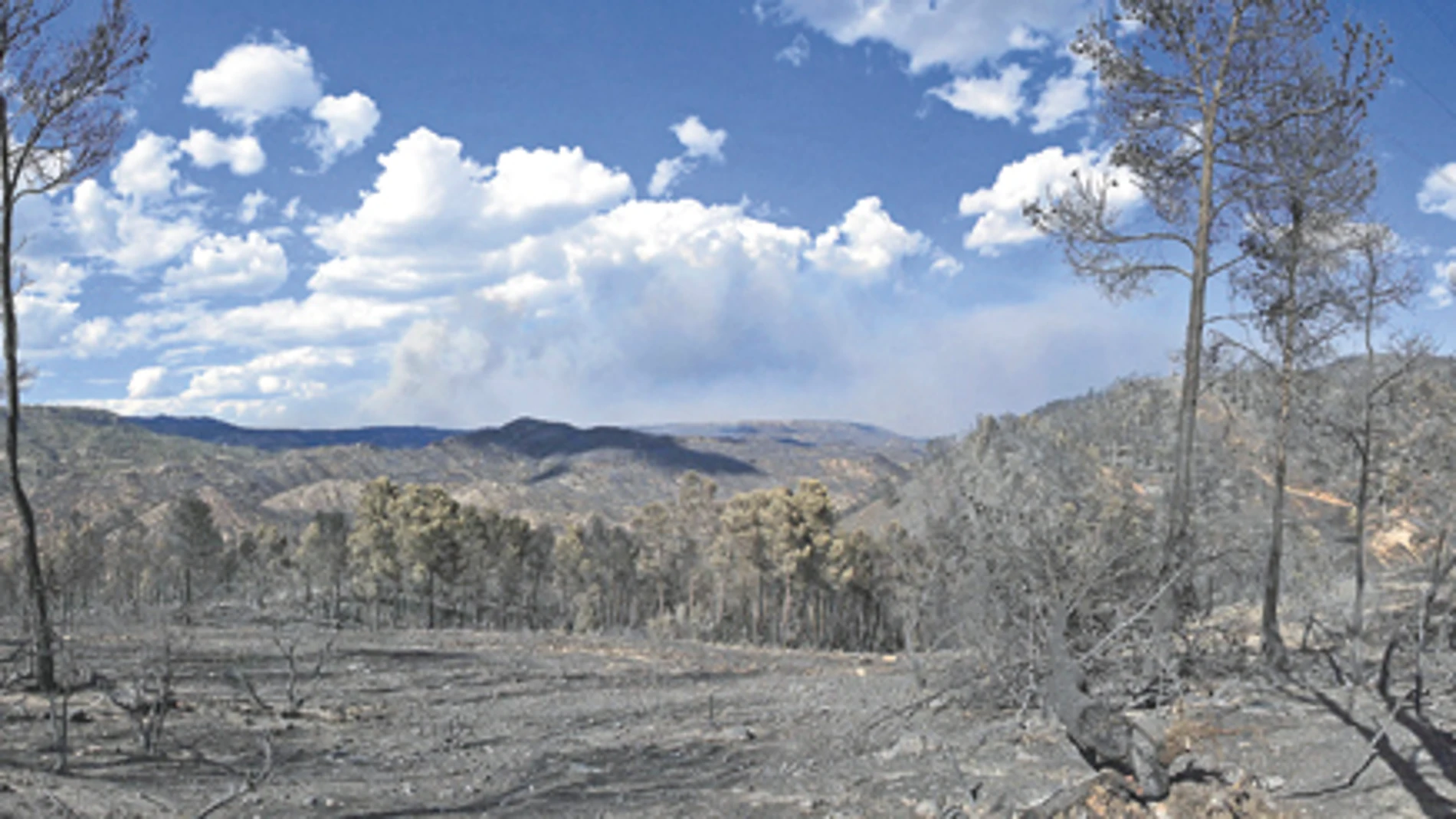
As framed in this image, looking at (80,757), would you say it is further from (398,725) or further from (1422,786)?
(1422,786)

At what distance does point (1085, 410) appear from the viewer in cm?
12419

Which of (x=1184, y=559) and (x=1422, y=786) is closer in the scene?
(x=1422, y=786)

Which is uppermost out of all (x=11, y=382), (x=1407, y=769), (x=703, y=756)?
(x=11, y=382)

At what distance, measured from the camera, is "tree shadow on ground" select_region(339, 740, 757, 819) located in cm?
812

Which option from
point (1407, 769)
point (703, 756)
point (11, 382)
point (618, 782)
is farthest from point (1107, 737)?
point (11, 382)

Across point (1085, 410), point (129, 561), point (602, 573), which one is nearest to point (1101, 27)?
point (602, 573)

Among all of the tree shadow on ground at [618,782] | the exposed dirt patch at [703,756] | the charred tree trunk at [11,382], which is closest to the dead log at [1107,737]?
the exposed dirt patch at [703,756]

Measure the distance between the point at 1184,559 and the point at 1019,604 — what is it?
6.71 feet

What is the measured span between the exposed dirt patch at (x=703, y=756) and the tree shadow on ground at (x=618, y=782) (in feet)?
0.11

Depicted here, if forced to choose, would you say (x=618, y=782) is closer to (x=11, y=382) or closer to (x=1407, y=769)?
(x=1407, y=769)

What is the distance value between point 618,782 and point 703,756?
153cm

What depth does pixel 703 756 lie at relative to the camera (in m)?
10.5

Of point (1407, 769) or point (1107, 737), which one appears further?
point (1107, 737)

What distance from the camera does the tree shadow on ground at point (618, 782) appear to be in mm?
8125
